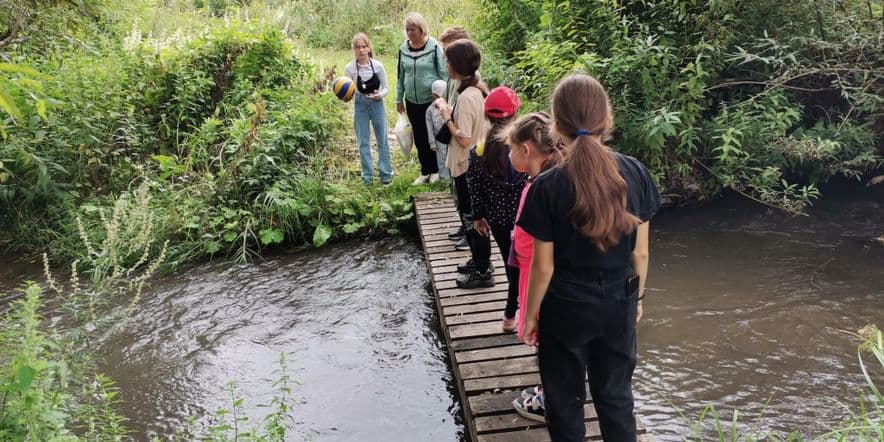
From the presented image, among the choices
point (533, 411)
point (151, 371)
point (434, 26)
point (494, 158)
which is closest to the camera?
point (533, 411)

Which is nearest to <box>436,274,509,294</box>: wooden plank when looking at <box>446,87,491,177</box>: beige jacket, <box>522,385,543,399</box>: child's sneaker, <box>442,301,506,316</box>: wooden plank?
<box>442,301,506,316</box>: wooden plank

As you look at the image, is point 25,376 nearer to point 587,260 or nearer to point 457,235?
point 587,260

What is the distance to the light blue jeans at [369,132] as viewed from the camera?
24.0 ft

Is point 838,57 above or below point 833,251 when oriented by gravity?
above

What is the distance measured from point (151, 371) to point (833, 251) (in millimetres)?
6050

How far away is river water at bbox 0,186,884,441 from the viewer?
439 cm

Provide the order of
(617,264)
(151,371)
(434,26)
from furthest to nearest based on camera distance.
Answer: (434,26) → (151,371) → (617,264)

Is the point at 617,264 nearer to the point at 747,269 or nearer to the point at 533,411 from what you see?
the point at 533,411

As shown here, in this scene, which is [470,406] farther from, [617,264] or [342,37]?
[342,37]

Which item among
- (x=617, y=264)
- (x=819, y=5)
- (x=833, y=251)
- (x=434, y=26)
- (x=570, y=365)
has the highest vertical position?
(x=434, y=26)

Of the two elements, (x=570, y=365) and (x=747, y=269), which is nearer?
(x=570, y=365)

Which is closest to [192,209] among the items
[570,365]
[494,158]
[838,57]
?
[494,158]

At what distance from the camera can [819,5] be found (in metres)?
7.18

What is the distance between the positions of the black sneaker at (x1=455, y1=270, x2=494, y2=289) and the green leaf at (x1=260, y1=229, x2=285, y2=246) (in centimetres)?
248
